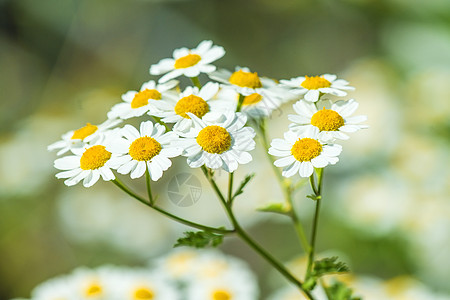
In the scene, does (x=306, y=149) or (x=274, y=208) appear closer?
(x=306, y=149)

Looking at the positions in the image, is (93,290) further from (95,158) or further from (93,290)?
(95,158)

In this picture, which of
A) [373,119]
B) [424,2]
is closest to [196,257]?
[373,119]

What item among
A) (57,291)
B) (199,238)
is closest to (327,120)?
(199,238)

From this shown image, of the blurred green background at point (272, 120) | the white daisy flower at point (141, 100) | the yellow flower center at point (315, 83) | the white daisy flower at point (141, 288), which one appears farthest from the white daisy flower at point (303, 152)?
the white daisy flower at point (141, 288)

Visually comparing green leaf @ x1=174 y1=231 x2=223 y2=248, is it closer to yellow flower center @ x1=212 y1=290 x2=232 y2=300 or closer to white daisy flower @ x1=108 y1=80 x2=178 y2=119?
white daisy flower @ x1=108 y1=80 x2=178 y2=119

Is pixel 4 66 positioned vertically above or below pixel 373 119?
above

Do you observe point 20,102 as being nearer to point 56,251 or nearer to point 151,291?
point 56,251

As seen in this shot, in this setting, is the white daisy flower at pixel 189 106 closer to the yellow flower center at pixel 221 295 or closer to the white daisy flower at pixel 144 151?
the white daisy flower at pixel 144 151
